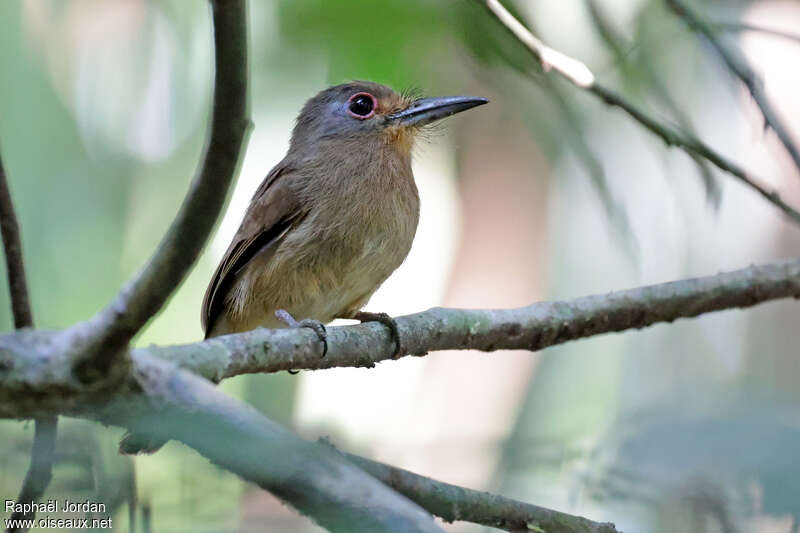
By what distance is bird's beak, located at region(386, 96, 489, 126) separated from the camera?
3652mm

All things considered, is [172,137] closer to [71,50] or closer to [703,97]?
[71,50]

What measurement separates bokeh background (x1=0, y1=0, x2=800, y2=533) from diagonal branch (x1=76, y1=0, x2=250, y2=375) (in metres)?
0.15

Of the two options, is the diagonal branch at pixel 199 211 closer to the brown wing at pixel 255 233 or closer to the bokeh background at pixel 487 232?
the bokeh background at pixel 487 232

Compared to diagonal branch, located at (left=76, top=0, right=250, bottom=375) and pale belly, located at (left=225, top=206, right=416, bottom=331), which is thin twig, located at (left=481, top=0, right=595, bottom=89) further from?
diagonal branch, located at (left=76, top=0, right=250, bottom=375)

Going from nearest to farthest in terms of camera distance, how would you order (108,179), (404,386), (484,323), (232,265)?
(484,323) < (232,265) < (108,179) < (404,386)

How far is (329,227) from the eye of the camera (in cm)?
341

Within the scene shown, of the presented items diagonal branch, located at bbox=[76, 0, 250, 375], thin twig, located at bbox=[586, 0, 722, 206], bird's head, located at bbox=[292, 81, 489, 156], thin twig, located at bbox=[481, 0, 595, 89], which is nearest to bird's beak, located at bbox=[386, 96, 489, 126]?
bird's head, located at bbox=[292, 81, 489, 156]

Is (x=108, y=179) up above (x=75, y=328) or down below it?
above

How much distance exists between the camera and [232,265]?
3641mm

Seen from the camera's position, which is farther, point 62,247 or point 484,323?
point 62,247

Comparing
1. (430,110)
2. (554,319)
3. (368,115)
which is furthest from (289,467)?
(368,115)

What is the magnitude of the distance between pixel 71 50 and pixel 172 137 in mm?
688

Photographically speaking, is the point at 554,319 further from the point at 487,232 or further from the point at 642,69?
the point at 487,232

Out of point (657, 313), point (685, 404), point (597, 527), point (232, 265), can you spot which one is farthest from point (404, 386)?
point (685, 404)
